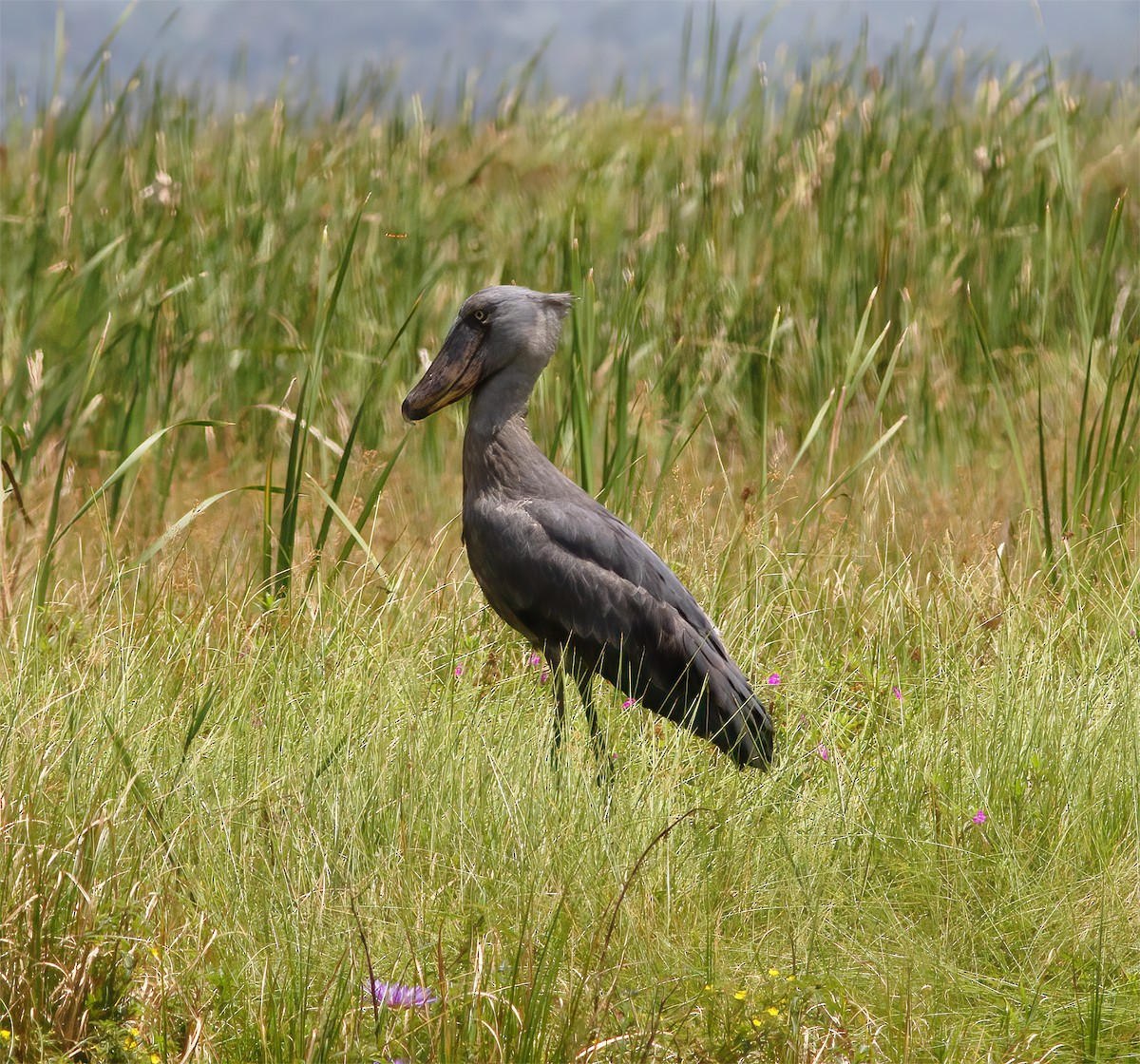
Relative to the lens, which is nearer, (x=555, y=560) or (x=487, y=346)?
(x=555, y=560)

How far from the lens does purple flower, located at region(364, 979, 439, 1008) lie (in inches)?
83.0

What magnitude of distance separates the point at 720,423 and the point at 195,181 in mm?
3469

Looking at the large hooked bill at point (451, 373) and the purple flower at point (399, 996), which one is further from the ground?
the large hooked bill at point (451, 373)

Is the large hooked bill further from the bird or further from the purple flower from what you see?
the purple flower

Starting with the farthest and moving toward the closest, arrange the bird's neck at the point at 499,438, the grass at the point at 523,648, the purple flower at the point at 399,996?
the bird's neck at the point at 499,438, the grass at the point at 523,648, the purple flower at the point at 399,996

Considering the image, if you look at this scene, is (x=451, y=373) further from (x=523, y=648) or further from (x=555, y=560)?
(x=523, y=648)

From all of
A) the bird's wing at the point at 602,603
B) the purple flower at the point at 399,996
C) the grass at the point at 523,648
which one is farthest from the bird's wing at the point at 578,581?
the purple flower at the point at 399,996

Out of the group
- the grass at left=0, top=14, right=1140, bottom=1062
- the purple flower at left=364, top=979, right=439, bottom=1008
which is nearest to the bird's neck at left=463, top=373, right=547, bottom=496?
the grass at left=0, top=14, right=1140, bottom=1062

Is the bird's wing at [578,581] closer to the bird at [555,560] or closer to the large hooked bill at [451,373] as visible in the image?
the bird at [555,560]

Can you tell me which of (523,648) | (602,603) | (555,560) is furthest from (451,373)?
(523,648)

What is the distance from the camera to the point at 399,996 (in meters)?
2.12

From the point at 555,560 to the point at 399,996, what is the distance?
147 centimetres

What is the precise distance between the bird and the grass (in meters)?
0.15

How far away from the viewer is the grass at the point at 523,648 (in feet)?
7.50
